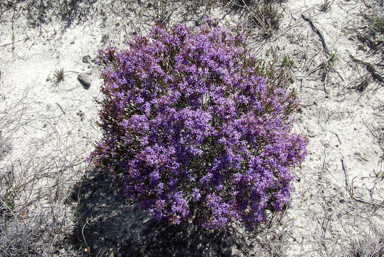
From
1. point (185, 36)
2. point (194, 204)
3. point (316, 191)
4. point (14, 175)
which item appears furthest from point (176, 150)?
point (14, 175)

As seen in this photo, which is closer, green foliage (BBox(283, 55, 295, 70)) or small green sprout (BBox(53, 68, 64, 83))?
green foliage (BBox(283, 55, 295, 70))

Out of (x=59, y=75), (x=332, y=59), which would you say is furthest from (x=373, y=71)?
(x=59, y=75)

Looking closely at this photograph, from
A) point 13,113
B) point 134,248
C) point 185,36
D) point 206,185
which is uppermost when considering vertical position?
point 185,36

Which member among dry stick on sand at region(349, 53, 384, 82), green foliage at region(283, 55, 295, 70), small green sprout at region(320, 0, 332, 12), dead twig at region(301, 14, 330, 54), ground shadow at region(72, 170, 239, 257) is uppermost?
small green sprout at region(320, 0, 332, 12)

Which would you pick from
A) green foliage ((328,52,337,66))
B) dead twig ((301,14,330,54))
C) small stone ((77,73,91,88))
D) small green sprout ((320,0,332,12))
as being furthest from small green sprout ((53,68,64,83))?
small green sprout ((320,0,332,12))

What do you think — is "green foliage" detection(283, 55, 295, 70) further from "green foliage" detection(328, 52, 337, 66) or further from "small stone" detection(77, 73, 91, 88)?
"small stone" detection(77, 73, 91, 88)

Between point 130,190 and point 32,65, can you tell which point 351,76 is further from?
point 32,65

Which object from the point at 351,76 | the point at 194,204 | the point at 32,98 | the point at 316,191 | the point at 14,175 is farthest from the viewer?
the point at 32,98

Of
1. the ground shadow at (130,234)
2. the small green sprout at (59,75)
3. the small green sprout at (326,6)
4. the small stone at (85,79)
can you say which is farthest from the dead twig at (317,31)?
the small green sprout at (59,75)
